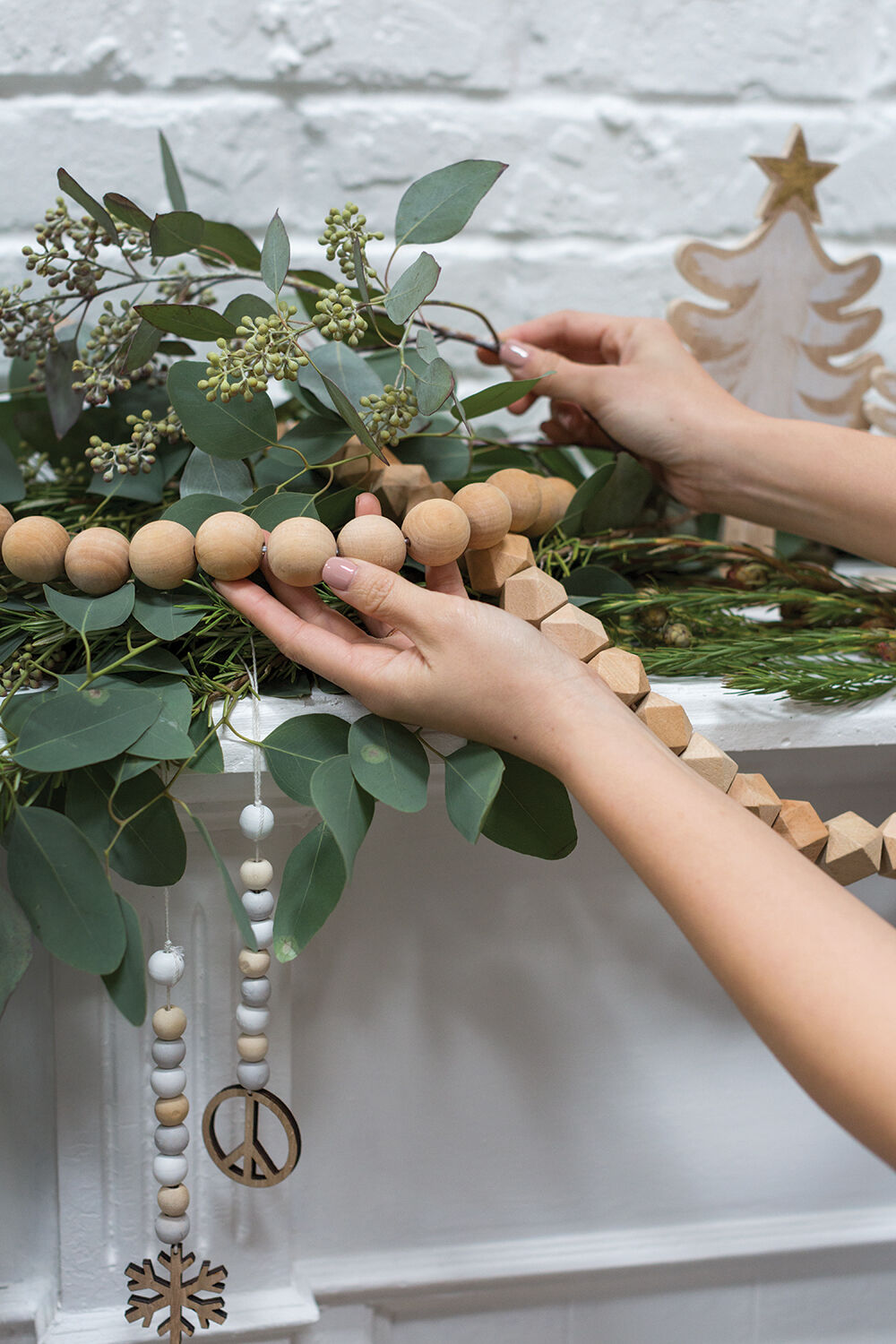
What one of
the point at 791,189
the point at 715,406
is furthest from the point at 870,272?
the point at 715,406

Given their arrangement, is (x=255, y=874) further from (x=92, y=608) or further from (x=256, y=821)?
(x=92, y=608)

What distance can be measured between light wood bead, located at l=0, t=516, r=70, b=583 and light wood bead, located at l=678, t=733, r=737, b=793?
0.32m

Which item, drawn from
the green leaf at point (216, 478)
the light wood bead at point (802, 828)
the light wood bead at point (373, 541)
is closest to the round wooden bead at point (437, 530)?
the light wood bead at point (373, 541)

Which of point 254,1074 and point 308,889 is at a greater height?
point 308,889

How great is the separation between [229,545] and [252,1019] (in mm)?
230

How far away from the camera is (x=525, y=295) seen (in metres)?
0.80

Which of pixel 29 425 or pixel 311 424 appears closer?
pixel 311 424

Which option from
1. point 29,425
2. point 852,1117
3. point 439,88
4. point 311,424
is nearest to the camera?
point 852,1117

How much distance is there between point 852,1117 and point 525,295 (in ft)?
2.23

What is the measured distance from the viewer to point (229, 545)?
0.42 m

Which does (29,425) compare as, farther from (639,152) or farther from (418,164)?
(639,152)

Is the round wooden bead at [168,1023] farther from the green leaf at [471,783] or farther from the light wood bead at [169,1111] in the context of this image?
the green leaf at [471,783]

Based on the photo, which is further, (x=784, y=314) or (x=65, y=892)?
(x=784, y=314)

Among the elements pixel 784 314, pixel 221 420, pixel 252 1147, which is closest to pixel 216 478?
pixel 221 420
